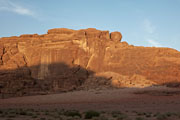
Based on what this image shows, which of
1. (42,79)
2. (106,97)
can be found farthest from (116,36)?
(106,97)

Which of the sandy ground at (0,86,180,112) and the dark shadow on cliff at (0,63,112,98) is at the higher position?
the dark shadow on cliff at (0,63,112,98)

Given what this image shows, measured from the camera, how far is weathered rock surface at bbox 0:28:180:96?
3631cm

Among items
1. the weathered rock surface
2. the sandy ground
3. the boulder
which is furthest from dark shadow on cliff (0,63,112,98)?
the boulder

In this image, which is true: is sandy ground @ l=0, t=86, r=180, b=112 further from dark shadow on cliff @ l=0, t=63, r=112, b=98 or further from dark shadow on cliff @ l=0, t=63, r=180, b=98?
dark shadow on cliff @ l=0, t=63, r=112, b=98

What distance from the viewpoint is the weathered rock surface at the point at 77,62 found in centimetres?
3631

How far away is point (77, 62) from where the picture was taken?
133ft

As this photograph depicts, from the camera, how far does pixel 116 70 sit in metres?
38.6

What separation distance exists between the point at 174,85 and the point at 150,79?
10.8 feet

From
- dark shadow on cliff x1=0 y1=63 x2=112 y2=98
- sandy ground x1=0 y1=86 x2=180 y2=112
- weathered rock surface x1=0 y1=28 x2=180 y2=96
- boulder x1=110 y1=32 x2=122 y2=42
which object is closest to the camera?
sandy ground x1=0 y1=86 x2=180 y2=112

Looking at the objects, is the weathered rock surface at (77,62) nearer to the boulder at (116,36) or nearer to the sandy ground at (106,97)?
the boulder at (116,36)

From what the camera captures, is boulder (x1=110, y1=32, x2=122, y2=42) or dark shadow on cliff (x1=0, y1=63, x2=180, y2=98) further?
boulder (x1=110, y1=32, x2=122, y2=42)

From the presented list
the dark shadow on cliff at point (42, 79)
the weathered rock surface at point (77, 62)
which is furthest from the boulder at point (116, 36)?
the dark shadow on cliff at point (42, 79)

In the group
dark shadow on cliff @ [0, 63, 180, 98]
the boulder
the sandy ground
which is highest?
the boulder

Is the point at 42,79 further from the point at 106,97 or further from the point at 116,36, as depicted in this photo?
the point at 116,36
